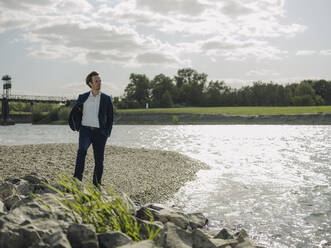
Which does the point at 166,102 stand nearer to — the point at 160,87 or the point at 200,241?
the point at 160,87

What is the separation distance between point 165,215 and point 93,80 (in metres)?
2.92

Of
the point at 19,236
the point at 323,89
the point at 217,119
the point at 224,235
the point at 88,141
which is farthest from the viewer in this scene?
the point at 323,89

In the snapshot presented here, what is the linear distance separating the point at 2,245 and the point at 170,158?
10.9 metres

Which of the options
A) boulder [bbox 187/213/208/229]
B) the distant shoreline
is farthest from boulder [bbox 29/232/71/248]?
the distant shoreline

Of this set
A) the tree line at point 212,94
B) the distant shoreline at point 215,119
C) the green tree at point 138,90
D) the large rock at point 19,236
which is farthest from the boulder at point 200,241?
the green tree at point 138,90

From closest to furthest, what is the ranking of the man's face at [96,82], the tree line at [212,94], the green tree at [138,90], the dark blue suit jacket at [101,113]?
the man's face at [96,82]
the dark blue suit jacket at [101,113]
the tree line at [212,94]
the green tree at [138,90]

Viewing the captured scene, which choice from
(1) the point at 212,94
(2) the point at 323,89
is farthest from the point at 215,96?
(2) the point at 323,89

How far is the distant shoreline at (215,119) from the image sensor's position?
50.8 meters

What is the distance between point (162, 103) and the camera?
8869cm

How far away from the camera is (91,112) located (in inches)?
257

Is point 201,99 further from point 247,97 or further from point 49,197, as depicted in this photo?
point 49,197

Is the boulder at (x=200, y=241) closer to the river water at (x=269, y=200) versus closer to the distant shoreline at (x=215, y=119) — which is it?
the river water at (x=269, y=200)

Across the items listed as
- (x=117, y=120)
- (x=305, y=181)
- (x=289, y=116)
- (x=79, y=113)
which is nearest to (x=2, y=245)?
(x=79, y=113)

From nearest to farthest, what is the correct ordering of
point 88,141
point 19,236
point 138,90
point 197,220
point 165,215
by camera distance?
point 19,236 → point 165,215 → point 197,220 → point 88,141 → point 138,90
